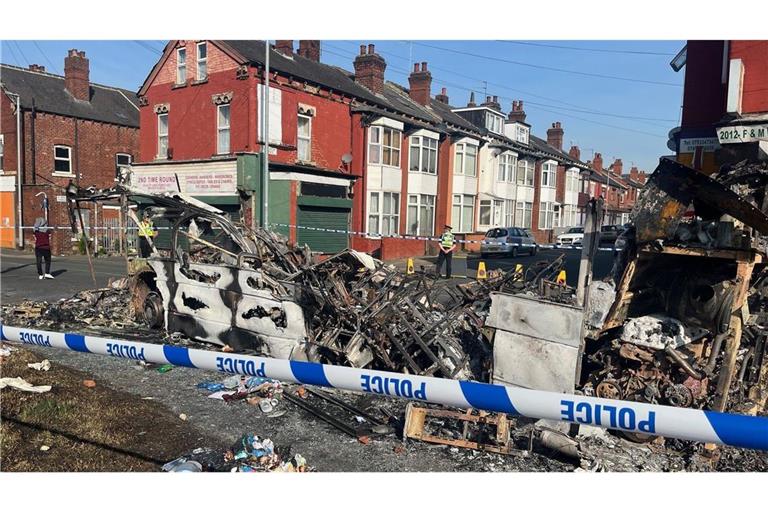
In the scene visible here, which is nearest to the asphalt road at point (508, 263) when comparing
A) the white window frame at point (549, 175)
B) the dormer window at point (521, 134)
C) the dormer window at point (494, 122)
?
the dormer window at point (494, 122)

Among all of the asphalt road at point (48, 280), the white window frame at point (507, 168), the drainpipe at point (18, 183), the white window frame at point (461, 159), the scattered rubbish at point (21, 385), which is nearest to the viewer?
the scattered rubbish at point (21, 385)

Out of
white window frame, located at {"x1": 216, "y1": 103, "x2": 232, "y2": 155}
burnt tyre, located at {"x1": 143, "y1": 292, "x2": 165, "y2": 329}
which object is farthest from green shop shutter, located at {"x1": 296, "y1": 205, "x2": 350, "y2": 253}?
burnt tyre, located at {"x1": 143, "y1": 292, "x2": 165, "y2": 329}

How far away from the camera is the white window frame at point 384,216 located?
24203 millimetres

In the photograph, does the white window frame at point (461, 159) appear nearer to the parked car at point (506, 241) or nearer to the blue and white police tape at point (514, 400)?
the parked car at point (506, 241)

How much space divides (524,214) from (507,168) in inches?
195

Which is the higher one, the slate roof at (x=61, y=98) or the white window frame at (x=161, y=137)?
the slate roof at (x=61, y=98)

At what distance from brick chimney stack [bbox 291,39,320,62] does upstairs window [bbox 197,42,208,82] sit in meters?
5.75

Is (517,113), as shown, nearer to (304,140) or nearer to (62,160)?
(304,140)

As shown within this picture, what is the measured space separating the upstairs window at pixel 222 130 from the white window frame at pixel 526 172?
21998 mm

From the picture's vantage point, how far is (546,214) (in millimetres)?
41938

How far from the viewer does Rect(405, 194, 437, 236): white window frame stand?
26559mm

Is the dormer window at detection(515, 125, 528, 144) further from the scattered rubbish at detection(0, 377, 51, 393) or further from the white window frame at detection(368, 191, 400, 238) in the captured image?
the scattered rubbish at detection(0, 377, 51, 393)

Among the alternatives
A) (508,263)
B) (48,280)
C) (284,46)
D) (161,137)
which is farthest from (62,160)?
(508,263)

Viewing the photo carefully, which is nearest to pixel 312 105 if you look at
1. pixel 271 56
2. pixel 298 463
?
pixel 271 56
